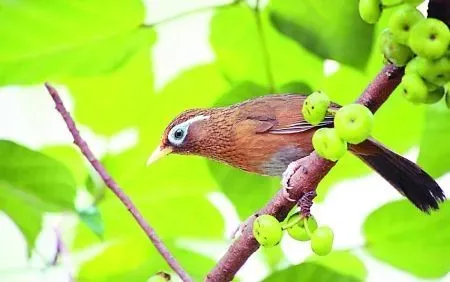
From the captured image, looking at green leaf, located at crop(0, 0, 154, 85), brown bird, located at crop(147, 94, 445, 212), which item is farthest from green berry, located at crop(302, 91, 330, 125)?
green leaf, located at crop(0, 0, 154, 85)

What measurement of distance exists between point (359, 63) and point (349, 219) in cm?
28

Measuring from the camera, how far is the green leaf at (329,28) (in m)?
0.42

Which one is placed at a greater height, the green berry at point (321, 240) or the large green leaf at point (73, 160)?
the large green leaf at point (73, 160)

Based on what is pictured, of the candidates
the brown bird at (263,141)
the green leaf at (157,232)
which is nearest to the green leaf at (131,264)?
the green leaf at (157,232)

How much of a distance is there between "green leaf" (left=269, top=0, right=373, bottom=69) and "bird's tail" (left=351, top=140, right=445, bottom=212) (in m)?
0.06

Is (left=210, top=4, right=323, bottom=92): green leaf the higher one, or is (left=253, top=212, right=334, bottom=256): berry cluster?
(left=210, top=4, right=323, bottom=92): green leaf

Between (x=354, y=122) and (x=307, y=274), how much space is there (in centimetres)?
24

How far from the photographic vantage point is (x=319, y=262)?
0.49 metres

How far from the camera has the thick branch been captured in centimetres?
25

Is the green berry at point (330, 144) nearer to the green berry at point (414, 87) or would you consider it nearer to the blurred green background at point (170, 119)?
the green berry at point (414, 87)

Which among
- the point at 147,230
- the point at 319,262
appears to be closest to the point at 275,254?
the point at 319,262

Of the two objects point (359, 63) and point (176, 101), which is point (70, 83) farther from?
point (359, 63)

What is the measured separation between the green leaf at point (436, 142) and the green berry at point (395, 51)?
0.24 metres

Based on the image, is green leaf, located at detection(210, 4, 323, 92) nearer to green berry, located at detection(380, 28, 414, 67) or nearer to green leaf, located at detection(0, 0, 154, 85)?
green leaf, located at detection(0, 0, 154, 85)
